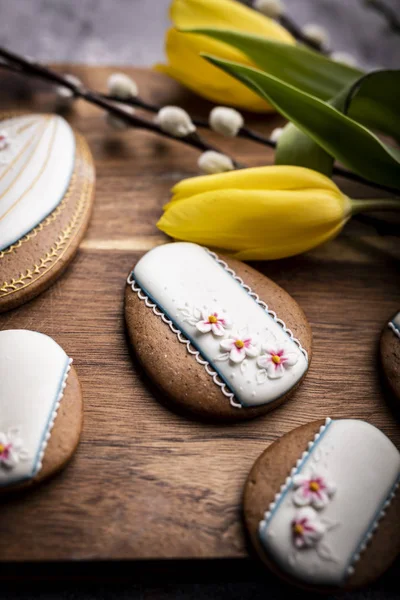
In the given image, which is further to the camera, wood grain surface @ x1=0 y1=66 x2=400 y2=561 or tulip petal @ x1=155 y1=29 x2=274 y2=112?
tulip petal @ x1=155 y1=29 x2=274 y2=112

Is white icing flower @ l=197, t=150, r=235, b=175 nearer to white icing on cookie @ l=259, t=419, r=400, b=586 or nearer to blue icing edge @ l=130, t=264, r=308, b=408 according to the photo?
blue icing edge @ l=130, t=264, r=308, b=408

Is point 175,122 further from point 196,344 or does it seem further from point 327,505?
point 327,505

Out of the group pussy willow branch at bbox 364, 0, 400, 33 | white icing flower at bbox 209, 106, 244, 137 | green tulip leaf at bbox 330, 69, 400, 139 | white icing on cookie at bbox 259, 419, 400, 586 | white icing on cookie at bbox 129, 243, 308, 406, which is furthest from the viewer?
pussy willow branch at bbox 364, 0, 400, 33

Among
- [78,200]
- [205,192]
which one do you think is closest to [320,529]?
[205,192]

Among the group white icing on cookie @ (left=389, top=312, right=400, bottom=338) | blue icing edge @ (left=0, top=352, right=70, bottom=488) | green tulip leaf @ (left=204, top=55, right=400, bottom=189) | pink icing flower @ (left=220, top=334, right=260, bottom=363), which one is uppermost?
green tulip leaf @ (left=204, top=55, right=400, bottom=189)

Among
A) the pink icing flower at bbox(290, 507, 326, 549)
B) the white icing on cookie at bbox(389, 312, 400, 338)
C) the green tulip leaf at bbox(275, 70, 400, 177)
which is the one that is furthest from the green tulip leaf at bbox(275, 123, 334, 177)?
the pink icing flower at bbox(290, 507, 326, 549)

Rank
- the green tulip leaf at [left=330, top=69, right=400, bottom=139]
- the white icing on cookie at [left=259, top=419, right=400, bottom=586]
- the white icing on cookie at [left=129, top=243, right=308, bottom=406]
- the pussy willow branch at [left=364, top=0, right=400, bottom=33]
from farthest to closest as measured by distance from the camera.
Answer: the pussy willow branch at [left=364, top=0, right=400, bottom=33] < the green tulip leaf at [left=330, top=69, right=400, bottom=139] < the white icing on cookie at [left=129, top=243, right=308, bottom=406] < the white icing on cookie at [left=259, top=419, right=400, bottom=586]

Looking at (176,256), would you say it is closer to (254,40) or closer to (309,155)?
(309,155)

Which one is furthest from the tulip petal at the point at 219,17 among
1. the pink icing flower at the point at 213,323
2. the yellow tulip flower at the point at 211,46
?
the pink icing flower at the point at 213,323

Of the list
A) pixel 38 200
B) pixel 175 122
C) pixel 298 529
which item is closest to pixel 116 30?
pixel 175 122
